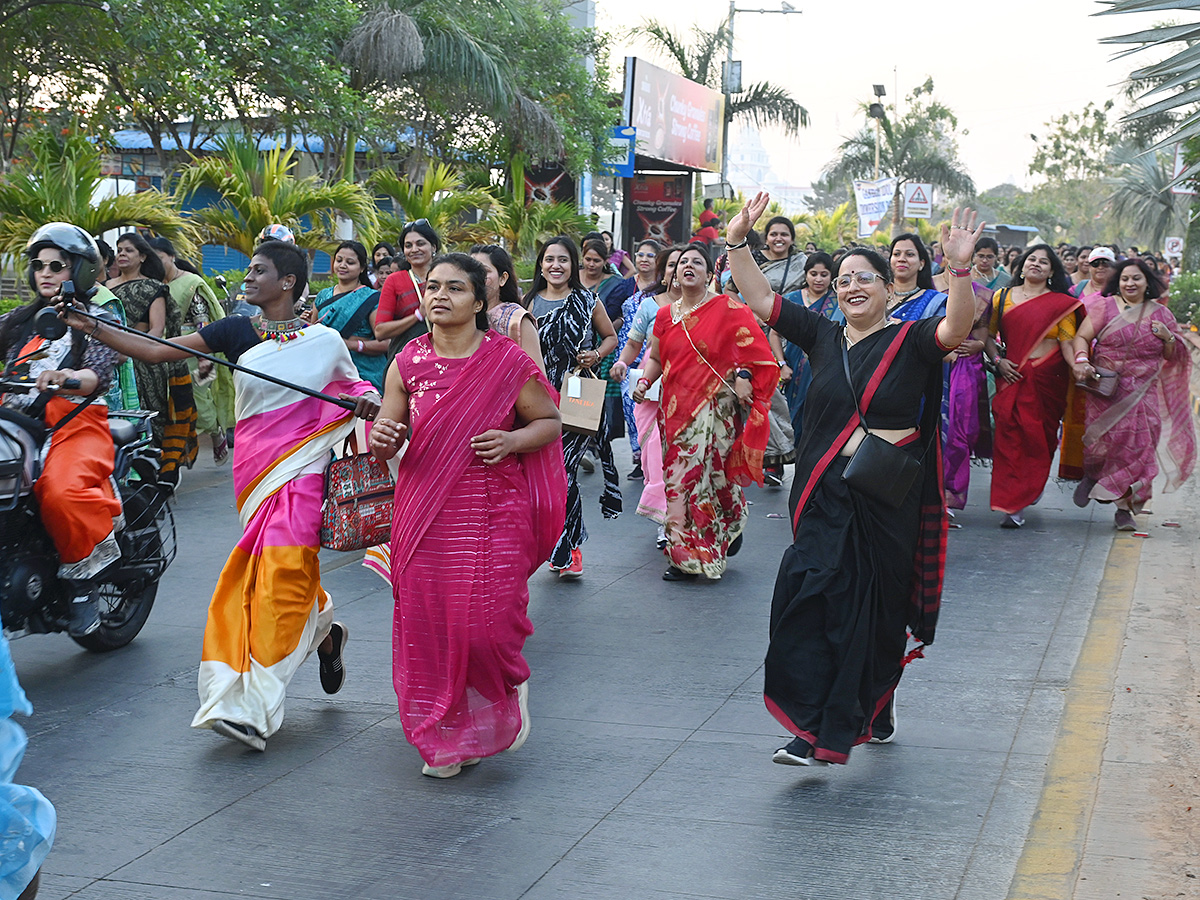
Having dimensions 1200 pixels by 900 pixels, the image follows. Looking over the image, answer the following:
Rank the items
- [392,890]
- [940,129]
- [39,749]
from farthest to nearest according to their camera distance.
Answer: [940,129] → [39,749] → [392,890]

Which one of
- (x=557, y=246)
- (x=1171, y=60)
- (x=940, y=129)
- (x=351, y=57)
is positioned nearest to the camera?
(x=1171, y=60)

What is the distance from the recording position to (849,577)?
4.72 m

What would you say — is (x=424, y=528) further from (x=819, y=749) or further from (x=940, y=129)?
(x=940, y=129)

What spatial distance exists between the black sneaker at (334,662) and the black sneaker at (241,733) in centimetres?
63

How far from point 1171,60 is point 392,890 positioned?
9.20 feet

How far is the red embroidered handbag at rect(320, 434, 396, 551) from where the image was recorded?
201 inches

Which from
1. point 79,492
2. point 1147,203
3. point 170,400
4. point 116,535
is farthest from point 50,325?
point 1147,203

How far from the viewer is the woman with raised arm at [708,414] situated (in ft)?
26.2

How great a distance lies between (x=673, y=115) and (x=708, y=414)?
25.0m

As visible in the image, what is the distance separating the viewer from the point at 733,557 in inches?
341

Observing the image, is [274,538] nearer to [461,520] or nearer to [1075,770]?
[461,520]

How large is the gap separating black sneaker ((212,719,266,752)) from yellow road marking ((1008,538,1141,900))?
255cm

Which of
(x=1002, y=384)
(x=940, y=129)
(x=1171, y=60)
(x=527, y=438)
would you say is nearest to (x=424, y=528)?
(x=527, y=438)

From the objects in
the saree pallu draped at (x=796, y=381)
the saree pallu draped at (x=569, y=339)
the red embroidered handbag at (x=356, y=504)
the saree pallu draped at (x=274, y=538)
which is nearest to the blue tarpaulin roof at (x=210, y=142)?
the saree pallu draped at (x=796, y=381)
